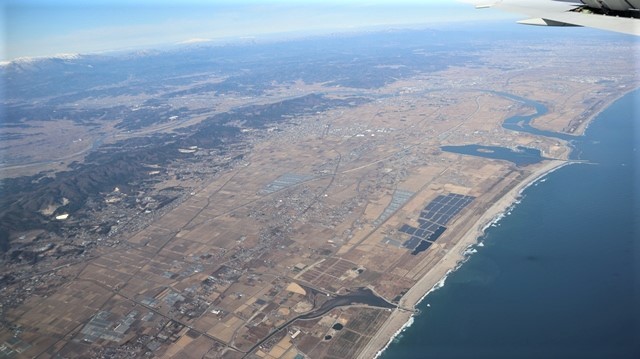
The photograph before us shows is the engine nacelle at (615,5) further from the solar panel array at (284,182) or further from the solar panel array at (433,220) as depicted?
the solar panel array at (284,182)

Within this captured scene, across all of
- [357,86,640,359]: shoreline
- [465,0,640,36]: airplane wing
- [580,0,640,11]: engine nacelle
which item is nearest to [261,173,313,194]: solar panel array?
[357,86,640,359]: shoreline

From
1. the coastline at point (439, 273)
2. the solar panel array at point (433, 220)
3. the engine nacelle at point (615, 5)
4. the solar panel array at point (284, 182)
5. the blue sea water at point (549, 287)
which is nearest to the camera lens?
the engine nacelle at point (615, 5)

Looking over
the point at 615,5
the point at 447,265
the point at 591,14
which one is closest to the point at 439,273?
the point at 447,265

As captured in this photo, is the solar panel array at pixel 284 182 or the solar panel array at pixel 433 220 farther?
the solar panel array at pixel 284 182

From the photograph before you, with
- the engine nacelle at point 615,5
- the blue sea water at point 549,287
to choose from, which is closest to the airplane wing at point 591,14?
the engine nacelle at point 615,5

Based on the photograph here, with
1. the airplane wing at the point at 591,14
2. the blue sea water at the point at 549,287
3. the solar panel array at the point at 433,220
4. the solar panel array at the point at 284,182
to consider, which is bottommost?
the blue sea water at the point at 549,287

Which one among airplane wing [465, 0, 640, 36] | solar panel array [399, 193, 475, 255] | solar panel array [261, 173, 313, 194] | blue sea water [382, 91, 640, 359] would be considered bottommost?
blue sea water [382, 91, 640, 359]

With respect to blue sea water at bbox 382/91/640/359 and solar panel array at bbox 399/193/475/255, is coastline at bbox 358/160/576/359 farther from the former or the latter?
solar panel array at bbox 399/193/475/255
